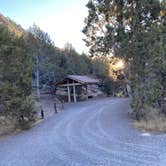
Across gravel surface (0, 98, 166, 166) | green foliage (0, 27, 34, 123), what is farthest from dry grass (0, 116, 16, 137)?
gravel surface (0, 98, 166, 166)

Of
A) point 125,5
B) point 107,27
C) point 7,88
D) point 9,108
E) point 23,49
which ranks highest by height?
point 125,5

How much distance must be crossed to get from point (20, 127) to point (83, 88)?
28.2m

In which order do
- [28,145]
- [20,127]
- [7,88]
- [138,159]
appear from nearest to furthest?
[138,159]
[28,145]
[7,88]
[20,127]

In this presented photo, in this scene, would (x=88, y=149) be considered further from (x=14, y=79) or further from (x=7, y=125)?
(x=7, y=125)

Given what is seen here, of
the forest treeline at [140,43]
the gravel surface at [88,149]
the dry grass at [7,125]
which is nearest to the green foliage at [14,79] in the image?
the dry grass at [7,125]

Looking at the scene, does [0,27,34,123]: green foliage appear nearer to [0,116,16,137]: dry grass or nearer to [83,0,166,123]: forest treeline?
[0,116,16,137]: dry grass

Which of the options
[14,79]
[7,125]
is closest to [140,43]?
[14,79]

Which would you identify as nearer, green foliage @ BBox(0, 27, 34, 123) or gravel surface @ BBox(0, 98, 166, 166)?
gravel surface @ BBox(0, 98, 166, 166)

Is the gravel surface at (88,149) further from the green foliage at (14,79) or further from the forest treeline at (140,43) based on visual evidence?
the forest treeline at (140,43)

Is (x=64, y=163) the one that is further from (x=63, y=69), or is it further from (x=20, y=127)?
(x=63, y=69)

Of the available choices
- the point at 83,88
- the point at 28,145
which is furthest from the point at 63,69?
the point at 28,145

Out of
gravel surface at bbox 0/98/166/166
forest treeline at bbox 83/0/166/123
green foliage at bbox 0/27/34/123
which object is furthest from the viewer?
forest treeline at bbox 83/0/166/123

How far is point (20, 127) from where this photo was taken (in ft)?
54.6

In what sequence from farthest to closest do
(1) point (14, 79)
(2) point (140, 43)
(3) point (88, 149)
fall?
(2) point (140, 43) < (1) point (14, 79) < (3) point (88, 149)
